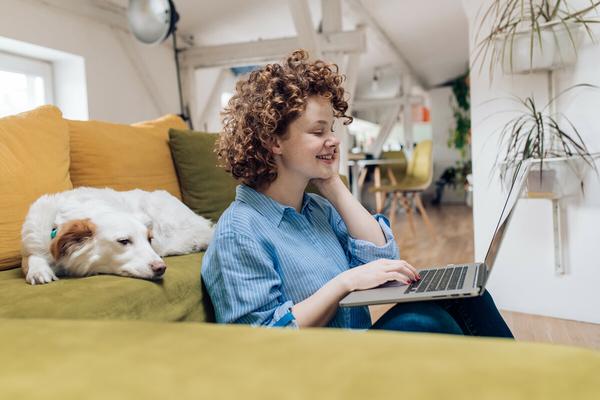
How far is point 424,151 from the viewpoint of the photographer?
5750mm

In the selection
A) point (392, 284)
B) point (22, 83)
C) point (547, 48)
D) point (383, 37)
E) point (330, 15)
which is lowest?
point (392, 284)

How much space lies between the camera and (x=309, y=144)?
1.24 metres

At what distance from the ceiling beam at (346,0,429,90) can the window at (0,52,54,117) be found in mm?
2954

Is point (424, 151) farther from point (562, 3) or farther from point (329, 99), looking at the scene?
point (329, 99)

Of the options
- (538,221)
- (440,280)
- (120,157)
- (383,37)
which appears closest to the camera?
(440,280)

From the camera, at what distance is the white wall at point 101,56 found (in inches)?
141

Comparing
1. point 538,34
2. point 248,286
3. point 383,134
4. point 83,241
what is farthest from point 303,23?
point 383,134

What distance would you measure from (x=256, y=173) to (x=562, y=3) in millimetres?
2017

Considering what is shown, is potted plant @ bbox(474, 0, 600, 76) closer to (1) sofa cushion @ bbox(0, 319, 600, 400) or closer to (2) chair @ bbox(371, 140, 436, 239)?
(1) sofa cushion @ bbox(0, 319, 600, 400)

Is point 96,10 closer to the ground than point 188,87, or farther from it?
farther from it

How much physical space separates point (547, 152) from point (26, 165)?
221cm

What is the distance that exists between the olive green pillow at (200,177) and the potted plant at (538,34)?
4.73 feet

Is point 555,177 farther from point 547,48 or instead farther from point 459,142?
point 459,142

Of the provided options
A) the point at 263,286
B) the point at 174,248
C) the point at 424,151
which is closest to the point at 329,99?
the point at 263,286
